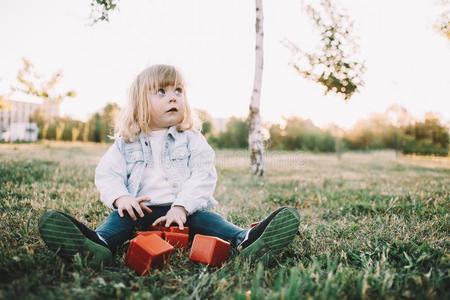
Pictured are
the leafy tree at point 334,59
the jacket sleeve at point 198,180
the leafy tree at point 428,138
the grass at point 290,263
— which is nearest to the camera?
the grass at point 290,263

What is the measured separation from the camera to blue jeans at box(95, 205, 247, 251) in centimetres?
206

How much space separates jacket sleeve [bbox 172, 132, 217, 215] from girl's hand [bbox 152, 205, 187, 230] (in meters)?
0.03

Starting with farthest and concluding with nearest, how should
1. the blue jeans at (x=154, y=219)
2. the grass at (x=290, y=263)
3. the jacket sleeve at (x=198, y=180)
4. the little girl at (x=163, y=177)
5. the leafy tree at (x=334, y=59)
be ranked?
the leafy tree at (x=334, y=59) → the jacket sleeve at (x=198, y=180) → the blue jeans at (x=154, y=219) → the little girl at (x=163, y=177) → the grass at (x=290, y=263)

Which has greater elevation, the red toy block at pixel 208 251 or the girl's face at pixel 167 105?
the girl's face at pixel 167 105

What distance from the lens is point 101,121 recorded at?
81.8 feet

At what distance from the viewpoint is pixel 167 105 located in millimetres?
2533

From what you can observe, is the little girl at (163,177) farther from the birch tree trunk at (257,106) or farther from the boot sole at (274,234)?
the birch tree trunk at (257,106)

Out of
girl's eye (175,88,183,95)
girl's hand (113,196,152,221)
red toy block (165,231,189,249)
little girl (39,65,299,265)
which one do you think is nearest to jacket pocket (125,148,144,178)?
little girl (39,65,299,265)

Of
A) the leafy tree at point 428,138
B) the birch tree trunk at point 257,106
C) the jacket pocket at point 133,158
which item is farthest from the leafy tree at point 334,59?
the leafy tree at point 428,138

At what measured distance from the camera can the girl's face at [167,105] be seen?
2543mm

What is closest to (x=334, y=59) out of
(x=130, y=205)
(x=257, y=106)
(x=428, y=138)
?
(x=257, y=106)

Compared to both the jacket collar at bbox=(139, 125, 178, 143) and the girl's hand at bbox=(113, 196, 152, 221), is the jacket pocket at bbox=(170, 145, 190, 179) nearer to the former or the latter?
the jacket collar at bbox=(139, 125, 178, 143)

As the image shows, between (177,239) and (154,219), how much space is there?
1.15 feet

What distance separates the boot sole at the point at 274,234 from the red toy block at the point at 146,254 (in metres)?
A: 0.40
